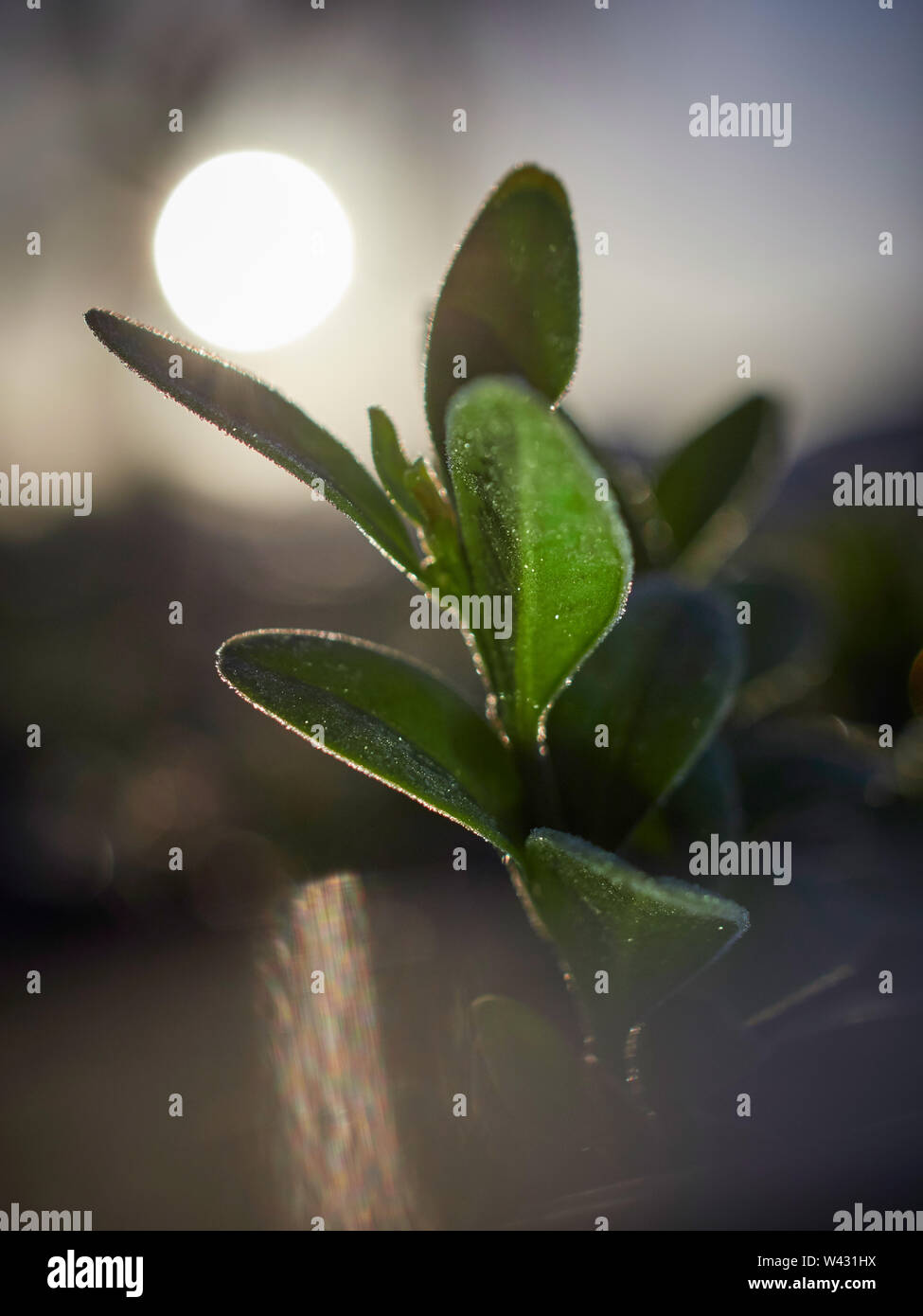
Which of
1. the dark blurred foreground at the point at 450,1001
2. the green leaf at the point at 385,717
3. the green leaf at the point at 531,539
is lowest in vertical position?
the dark blurred foreground at the point at 450,1001

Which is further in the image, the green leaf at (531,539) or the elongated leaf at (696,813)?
the elongated leaf at (696,813)

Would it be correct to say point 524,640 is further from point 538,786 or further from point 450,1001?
point 450,1001

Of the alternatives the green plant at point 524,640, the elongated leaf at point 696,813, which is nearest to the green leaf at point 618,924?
the green plant at point 524,640

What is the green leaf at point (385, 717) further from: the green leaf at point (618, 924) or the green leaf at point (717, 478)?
the green leaf at point (717, 478)

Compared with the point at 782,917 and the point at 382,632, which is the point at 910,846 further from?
the point at 382,632

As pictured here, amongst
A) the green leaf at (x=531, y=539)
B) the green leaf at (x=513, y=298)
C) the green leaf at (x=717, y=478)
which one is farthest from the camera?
the green leaf at (x=717, y=478)
